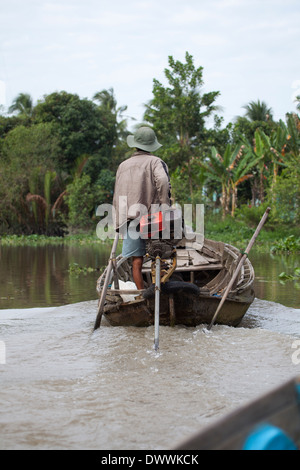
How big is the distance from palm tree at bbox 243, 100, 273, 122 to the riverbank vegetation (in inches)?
1.9

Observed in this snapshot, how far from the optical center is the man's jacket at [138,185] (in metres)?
4.48

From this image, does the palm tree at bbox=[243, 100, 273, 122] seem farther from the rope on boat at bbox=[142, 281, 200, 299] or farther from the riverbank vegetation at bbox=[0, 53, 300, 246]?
the rope on boat at bbox=[142, 281, 200, 299]

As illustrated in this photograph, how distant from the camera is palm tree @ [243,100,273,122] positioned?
26.4 metres

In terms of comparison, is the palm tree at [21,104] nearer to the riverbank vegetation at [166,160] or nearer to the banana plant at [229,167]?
the riverbank vegetation at [166,160]

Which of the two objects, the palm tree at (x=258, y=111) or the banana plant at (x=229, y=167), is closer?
the banana plant at (x=229, y=167)

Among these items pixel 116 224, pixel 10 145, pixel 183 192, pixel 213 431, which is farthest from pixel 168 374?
pixel 10 145

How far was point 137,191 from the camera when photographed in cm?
449

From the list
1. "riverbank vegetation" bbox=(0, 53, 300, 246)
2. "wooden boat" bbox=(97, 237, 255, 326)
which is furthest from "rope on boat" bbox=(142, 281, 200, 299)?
"riverbank vegetation" bbox=(0, 53, 300, 246)

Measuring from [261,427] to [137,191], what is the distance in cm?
340

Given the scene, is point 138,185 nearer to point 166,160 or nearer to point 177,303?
point 177,303

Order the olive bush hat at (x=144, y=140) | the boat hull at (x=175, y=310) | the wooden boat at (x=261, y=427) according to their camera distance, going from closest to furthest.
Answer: the wooden boat at (x=261, y=427) < the boat hull at (x=175, y=310) < the olive bush hat at (x=144, y=140)

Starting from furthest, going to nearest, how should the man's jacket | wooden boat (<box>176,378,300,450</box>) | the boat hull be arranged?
the man's jacket
the boat hull
wooden boat (<box>176,378,300,450</box>)

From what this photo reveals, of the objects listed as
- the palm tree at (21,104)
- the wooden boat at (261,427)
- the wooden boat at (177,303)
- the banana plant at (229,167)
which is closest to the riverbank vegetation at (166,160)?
the banana plant at (229,167)

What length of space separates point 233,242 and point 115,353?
14.0 meters
